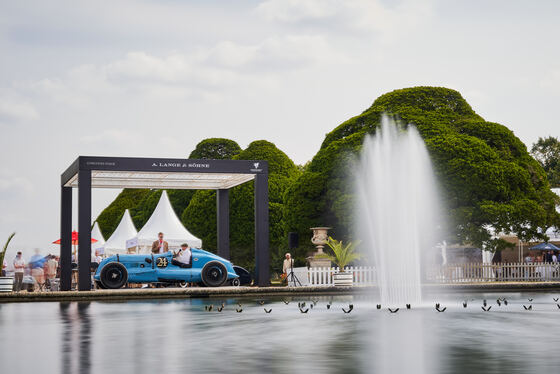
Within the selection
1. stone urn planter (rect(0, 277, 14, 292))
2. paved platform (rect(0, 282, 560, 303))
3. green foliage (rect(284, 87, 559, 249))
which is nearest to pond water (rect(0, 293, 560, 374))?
Result: paved platform (rect(0, 282, 560, 303))

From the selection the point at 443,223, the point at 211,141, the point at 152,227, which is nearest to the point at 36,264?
the point at 152,227

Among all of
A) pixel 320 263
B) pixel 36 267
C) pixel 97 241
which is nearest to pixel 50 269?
pixel 36 267

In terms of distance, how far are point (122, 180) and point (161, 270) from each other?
17.0 feet

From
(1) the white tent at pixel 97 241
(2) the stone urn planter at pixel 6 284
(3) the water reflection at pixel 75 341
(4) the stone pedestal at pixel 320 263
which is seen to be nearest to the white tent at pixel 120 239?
(1) the white tent at pixel 97 241

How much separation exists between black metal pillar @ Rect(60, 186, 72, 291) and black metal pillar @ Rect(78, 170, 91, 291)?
1.18m

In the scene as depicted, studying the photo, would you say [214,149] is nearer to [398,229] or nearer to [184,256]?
[184,256]

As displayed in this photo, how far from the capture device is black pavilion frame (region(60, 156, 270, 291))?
2627 cm

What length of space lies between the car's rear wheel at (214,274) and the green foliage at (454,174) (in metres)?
10.3

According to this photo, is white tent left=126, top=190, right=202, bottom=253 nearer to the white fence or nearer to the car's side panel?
the white fence

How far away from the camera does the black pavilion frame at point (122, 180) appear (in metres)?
26.3

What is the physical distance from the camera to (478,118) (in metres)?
40.3

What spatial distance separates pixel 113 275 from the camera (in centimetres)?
2597

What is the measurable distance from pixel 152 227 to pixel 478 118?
16.6 metres

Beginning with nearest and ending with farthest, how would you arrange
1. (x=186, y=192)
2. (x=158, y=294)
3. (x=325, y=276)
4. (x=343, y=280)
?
(x=158, y=294) → (x=343, y=280) → (x=325, y=276) → (x=186, y=192)
